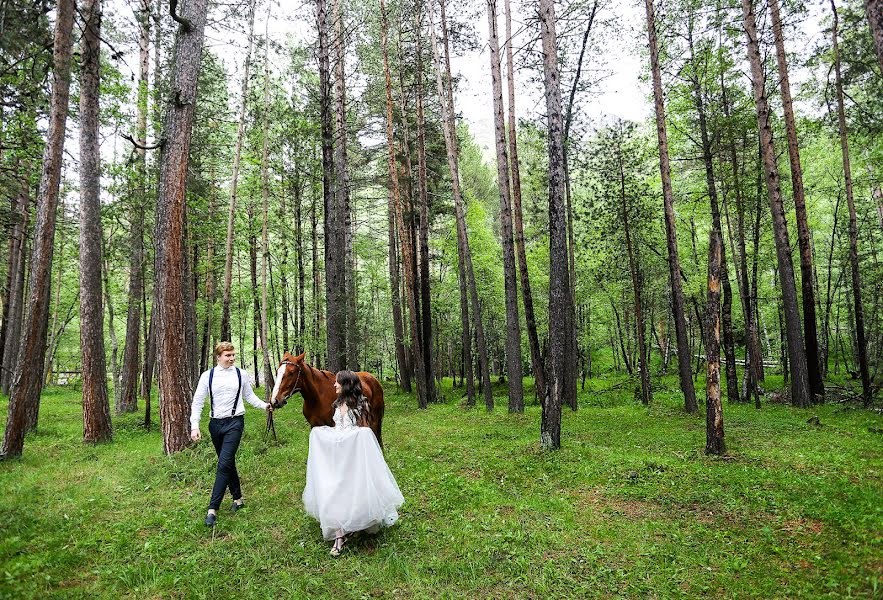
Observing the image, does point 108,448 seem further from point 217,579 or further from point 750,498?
point 750,498

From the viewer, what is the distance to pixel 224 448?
5.76m

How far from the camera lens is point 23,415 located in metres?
8.55

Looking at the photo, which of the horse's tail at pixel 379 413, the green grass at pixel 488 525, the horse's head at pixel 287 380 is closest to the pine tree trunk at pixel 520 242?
the green grass at pixel 488 525

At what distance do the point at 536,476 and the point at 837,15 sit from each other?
17692mm

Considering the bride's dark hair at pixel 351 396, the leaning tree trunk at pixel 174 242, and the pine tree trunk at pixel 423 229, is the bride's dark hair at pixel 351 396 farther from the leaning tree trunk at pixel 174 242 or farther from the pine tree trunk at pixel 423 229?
the pine tree trunk at pixel 423 229

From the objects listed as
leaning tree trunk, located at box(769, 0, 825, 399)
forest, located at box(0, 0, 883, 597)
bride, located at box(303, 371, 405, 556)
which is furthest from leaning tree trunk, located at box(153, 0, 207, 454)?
leaning tree trunk, located at box(769, 0, 825, 399)

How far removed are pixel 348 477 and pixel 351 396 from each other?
914 millimetres

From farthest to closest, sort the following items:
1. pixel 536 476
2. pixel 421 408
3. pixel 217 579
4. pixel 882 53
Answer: pixel 421 408
pixel 536 476
pixel 882 53
pixel 217 579

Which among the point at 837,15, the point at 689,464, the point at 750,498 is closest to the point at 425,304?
the point at 689,464

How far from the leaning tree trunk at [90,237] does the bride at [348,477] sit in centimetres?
800

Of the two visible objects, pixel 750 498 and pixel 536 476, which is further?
pixel 536 476

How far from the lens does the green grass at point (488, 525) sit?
4.20m

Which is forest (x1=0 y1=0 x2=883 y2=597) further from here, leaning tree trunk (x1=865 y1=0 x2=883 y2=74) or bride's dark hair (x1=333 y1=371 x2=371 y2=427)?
bride's dark hair (x1=333 y1=371 x2=371 y2=427)

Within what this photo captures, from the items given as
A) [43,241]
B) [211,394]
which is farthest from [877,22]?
[43,241]
